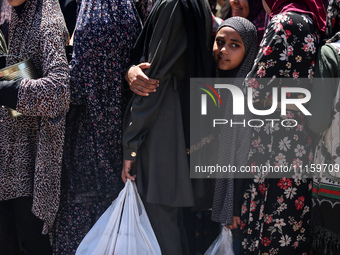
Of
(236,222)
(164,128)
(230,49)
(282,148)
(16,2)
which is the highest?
(16,2)

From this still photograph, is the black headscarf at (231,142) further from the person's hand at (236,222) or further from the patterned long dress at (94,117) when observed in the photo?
the patterned long dress at (94,117)

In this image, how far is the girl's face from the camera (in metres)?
2.45

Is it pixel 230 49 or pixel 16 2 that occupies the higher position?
pixel 16 2

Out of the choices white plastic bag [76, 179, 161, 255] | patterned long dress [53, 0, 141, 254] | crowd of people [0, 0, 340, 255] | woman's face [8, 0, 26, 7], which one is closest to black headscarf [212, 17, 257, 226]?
crowd of people [0, 0, 340, 255]

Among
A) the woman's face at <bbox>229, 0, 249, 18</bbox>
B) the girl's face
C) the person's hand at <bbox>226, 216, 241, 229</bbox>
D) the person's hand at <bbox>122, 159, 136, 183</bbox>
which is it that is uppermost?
the woman's face at <bbox>229, 0, 249, 18</bbox>

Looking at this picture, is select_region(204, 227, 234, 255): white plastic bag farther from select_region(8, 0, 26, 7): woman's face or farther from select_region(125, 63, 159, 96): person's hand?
select_region(8, 0, 26, 7): woman's face

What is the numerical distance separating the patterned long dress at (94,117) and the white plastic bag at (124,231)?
0.20 meters

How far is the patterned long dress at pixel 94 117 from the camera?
252 cm

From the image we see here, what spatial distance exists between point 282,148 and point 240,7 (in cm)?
129

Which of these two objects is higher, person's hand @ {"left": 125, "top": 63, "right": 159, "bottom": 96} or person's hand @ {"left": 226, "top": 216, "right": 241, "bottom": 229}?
person's hand @ {"left": 125, "top": 63, "right": 159, "bottom": 96}

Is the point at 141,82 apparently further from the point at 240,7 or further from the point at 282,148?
the point at 240,7

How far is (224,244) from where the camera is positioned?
241 centimetres

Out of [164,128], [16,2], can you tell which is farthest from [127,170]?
[16,2]

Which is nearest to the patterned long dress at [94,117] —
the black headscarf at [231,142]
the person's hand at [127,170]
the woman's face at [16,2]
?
the person's hand at [127,170]
